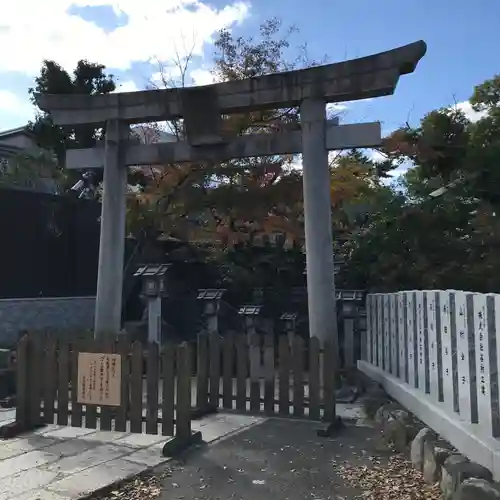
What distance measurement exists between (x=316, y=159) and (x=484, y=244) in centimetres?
413

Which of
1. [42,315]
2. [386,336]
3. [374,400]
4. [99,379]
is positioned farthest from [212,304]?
[99,379]

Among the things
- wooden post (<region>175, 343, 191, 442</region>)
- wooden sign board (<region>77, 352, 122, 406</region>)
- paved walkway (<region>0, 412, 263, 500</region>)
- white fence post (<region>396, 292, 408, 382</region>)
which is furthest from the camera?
white fence post (<region>396, 292, 408, 382</region>)

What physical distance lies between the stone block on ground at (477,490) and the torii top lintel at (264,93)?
6611 mm

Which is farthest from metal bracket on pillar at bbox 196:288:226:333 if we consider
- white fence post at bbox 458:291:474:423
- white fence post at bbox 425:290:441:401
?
white fence post at bbox 458:291:474:423

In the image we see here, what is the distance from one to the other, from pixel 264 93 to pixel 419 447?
6320 mm

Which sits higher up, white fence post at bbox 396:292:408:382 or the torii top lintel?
the torii top lintel

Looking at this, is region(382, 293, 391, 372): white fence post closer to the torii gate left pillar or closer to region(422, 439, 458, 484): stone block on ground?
region(422, 439, 458, 484): stone block on ground

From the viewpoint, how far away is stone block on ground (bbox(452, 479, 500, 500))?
12.3 feet

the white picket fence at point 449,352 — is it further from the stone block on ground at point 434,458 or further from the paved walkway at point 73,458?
the paved walkway at point 73,458

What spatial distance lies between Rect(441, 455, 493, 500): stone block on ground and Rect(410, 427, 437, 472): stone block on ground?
666 millimetres

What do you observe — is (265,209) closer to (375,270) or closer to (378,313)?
(375,270)

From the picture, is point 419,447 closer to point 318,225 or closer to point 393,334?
point 393,334

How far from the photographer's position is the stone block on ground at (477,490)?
375 cm

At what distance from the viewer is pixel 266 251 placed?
1521 cm
